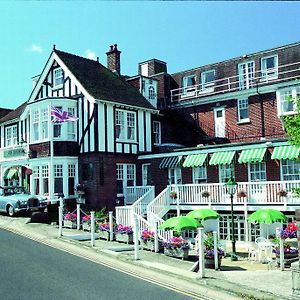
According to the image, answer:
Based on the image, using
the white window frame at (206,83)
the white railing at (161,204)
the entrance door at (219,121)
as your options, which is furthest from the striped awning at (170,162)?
the white window frame at (206,83)

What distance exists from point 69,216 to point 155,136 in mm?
11370

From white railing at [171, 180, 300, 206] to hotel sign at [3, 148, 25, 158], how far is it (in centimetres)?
1167

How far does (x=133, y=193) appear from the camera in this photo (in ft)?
89.4

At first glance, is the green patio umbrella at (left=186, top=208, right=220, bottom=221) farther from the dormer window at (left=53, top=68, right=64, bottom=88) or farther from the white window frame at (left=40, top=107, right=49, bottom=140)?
the dormer window at (left=53, top=68, right=64, bottom=88)

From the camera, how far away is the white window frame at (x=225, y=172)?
24172 mm

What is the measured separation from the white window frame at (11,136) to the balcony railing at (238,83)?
12704 mm

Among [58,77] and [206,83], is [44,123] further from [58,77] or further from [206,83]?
[206,83]

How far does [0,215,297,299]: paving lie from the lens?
34.4 feet

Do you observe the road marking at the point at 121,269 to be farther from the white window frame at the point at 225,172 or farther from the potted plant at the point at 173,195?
the white window frame at the point at 225,172

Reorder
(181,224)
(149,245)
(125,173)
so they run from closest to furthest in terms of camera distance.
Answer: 1. (181,224)
2. (149,245)
3. (125,173)

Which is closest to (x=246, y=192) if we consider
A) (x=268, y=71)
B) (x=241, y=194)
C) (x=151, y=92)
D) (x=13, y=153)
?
(x=241, y=194)

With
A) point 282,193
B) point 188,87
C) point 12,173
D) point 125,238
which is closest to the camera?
point 125,238

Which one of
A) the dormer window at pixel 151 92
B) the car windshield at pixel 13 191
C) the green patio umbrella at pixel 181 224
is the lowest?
the green patio umbrella at pixel 181 224

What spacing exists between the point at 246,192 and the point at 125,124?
1000 centimetres
